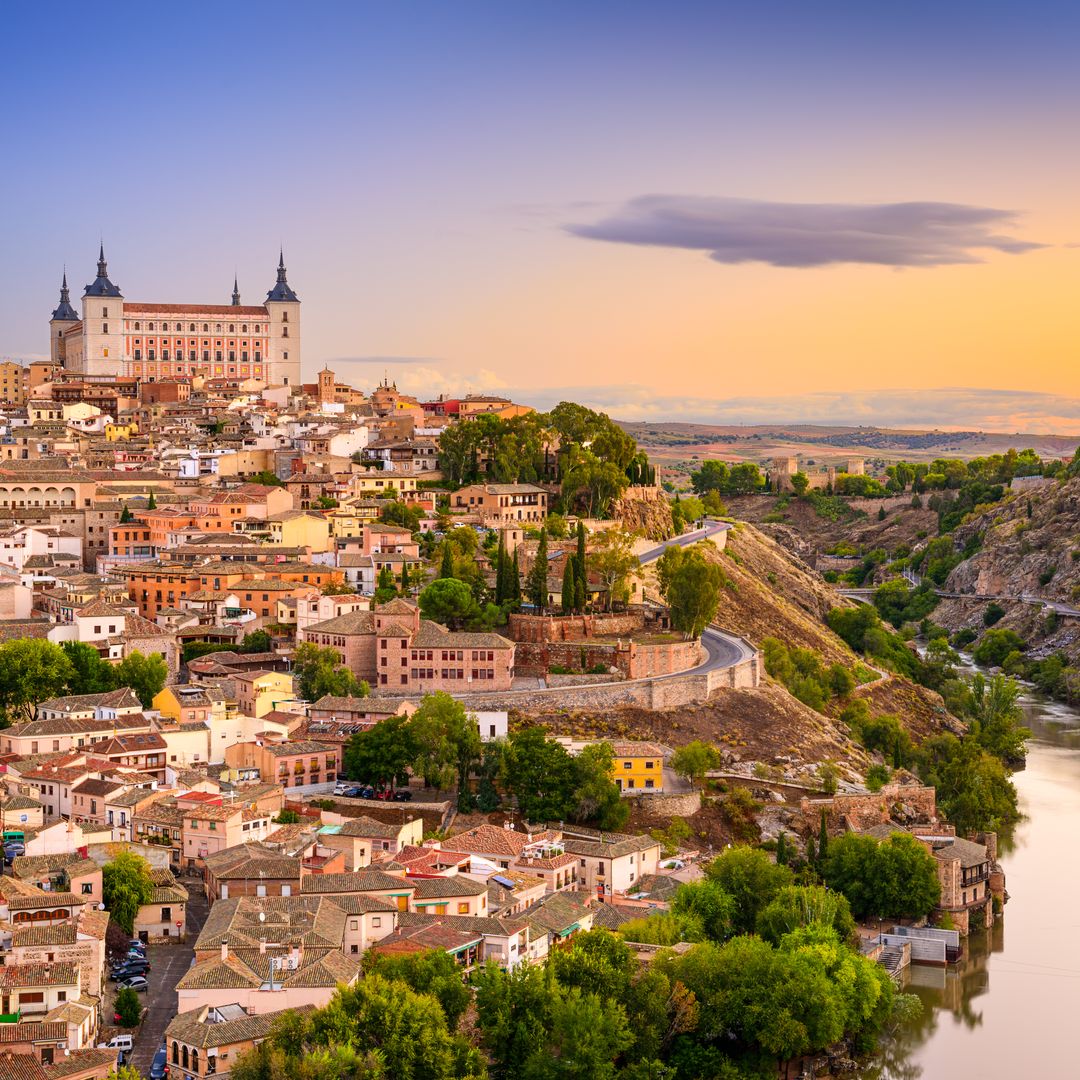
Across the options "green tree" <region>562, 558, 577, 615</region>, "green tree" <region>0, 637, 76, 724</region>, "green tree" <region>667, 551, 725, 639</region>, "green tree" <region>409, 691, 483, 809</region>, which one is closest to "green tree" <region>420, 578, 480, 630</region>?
"green tree" <region>562, 558, 577, 615</region>

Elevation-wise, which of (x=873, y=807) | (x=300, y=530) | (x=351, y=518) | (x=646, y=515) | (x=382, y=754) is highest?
(x=351, y=518)

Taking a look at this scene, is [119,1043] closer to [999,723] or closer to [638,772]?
[638,772]

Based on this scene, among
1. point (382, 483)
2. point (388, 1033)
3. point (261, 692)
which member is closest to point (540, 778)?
point (261, 692)

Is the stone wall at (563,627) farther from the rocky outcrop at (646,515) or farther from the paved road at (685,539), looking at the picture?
the rocky outcrop at (646,515)

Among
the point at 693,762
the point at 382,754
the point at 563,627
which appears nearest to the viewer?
the point at 382,754

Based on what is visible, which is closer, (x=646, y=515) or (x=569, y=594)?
(x=569, y=594)

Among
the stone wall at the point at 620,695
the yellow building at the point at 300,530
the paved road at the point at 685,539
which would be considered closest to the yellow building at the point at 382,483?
the yellow building at the point at 300,530

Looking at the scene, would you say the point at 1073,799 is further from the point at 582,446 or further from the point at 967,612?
the point at 967,612

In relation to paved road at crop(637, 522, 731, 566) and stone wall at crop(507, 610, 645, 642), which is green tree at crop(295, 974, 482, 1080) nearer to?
stone wall at crop(507, 610, 645, 642)
